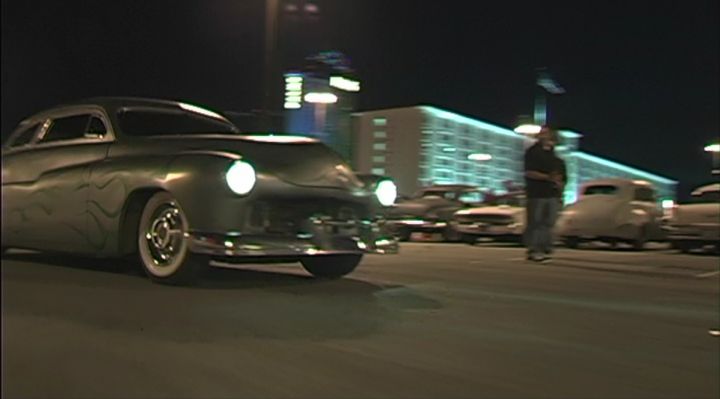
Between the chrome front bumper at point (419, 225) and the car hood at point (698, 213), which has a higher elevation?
the car hood at point (698, 213)

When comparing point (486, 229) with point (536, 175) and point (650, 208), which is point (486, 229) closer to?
point (650, 208)

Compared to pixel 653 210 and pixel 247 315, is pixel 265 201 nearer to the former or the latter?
pixel 247 315

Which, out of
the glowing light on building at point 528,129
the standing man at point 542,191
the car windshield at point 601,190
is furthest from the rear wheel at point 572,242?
the glowing light on building at point 528,129

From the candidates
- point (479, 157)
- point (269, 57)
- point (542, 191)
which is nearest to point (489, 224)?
point (542, 191)

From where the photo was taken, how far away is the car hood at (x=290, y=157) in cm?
394

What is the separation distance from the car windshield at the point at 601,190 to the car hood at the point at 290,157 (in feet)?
26.0

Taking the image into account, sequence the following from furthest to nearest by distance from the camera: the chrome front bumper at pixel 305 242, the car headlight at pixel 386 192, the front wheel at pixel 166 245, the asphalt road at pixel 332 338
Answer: the car headlight at pixel 386 192 < the front wheel at pixel 166 245 < the chrome front bumper at pixel 305 242 < the asphalt road at pixel 332 338

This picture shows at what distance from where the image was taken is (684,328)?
4.38 m

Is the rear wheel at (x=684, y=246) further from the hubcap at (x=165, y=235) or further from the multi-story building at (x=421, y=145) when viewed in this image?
the hubcap at (x=165, y=235)

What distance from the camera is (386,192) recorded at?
495 cm

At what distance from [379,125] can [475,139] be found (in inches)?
41.6

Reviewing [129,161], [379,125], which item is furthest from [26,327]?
[379,125]

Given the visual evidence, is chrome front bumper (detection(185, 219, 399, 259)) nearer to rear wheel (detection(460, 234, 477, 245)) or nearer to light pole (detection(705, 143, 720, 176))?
light pole (detection(705, 143, 720, 176))

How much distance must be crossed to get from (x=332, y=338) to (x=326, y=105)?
4.15 ft
